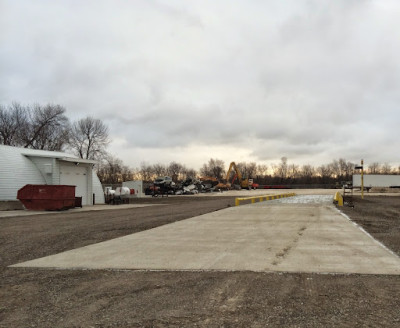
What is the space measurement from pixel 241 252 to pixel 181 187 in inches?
2243

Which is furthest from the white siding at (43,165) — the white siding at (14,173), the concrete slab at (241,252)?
the concrete slab at (241,252)

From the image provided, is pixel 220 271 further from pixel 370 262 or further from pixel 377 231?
pixel 377 231

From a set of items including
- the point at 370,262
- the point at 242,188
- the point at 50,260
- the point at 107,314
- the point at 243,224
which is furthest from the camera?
the point at 242,188

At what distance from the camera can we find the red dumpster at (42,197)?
24.6 meters

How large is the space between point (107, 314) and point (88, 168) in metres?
29.8

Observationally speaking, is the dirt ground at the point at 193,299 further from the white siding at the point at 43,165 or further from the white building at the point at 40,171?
the white siding at the point at 43,165

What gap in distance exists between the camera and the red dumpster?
80.7 feet

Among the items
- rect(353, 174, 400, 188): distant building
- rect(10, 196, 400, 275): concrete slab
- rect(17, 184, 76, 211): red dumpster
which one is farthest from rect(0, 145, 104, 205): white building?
rect(353, 174, 400, 188): distant building

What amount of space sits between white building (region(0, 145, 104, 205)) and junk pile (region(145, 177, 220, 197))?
22208 millimetres

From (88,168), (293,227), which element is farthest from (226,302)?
(88,168)

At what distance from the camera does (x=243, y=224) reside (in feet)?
44.5

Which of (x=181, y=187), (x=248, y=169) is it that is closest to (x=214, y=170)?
(x=248, y=169)

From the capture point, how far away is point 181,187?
64.9 metres

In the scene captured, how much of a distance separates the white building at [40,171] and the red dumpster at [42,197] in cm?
291
